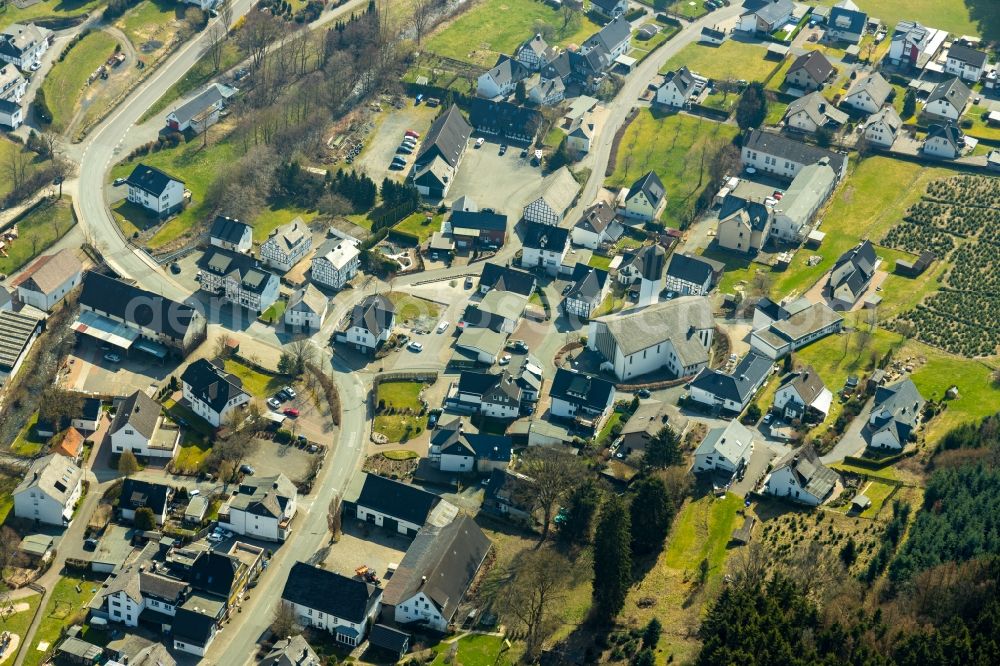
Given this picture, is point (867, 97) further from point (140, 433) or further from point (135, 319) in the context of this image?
point (140, 433)

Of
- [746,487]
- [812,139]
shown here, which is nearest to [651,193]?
[812,139]

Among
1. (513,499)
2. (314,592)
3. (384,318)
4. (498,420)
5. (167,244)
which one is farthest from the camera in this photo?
(167,244)

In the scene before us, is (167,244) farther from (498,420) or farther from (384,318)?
(498,420)

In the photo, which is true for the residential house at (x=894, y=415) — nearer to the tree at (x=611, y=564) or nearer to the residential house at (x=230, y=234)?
the tree at (x=611, y=564)

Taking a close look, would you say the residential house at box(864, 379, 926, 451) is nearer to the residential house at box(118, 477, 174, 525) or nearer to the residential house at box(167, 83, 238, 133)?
the residential house at box(118, 477, 174, 525)

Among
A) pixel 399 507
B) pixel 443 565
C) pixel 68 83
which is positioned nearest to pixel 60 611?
pixel 399 507

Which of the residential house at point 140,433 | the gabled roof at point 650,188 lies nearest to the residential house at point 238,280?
the residential house at point 140,433
